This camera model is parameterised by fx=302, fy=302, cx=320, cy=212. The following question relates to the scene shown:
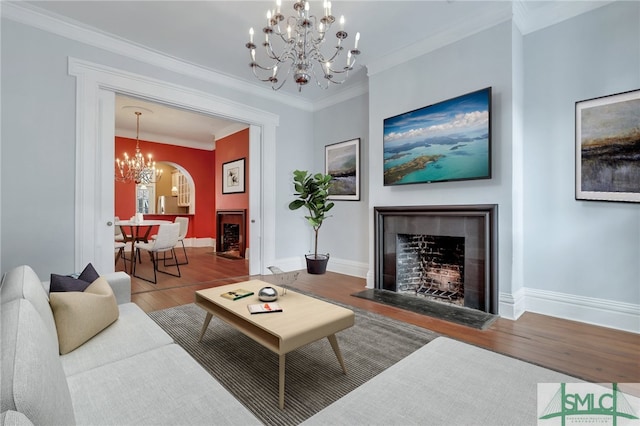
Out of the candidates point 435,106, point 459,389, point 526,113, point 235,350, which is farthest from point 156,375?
point 526,113

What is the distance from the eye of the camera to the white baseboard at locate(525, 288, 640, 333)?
8.29ft

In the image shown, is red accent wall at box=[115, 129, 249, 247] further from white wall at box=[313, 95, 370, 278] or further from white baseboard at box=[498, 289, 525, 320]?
white baseboard at box=[498, 289, 525, 320]

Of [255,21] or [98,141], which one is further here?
[98,141]

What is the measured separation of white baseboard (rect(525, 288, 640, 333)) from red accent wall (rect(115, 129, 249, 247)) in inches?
198

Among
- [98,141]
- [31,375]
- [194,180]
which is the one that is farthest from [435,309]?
[194,180]

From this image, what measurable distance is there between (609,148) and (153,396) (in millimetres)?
3634

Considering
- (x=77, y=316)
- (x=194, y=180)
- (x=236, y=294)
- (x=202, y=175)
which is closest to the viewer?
(x=77, y=316)

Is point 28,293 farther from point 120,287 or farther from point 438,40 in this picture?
point 438,40

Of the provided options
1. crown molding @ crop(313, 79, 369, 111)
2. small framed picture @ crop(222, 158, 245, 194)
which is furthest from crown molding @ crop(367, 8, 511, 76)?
small framed picture @ crop(222, 158, 245, 194)

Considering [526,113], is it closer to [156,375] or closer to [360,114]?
[360,114]

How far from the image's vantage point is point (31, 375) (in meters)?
0.70

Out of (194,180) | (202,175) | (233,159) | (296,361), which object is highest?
(233,159)

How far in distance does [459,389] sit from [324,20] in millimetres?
2313

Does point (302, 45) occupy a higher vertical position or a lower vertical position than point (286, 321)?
higher
